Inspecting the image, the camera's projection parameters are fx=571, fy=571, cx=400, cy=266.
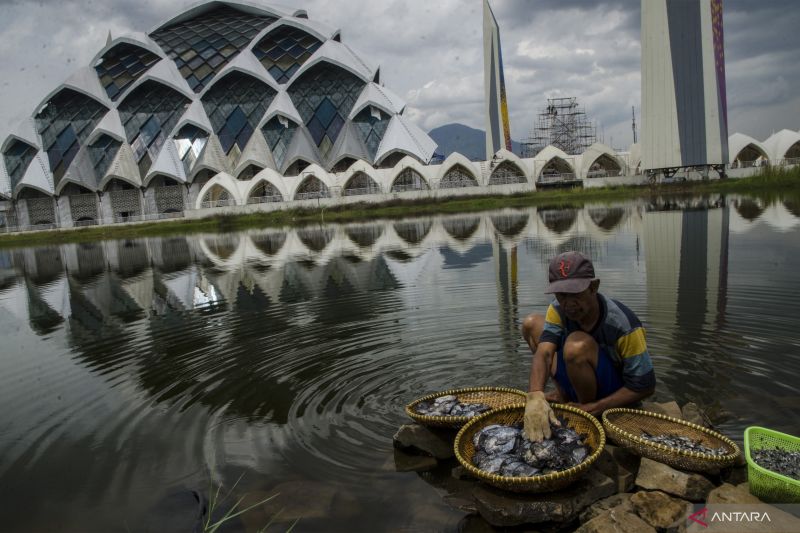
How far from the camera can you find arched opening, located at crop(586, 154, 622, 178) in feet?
135

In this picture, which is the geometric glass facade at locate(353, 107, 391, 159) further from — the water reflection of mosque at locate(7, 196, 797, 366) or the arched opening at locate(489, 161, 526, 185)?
the water reflection of mosque at locate(7, 196, 797, 366)

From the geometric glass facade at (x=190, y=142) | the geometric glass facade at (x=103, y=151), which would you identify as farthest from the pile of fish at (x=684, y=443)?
the geometric glass facade at (x=103, y=151)

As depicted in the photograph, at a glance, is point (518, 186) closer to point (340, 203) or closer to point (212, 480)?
point (340, 203)

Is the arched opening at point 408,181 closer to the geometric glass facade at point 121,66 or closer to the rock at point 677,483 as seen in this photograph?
the geometric glass facade at point 121,66

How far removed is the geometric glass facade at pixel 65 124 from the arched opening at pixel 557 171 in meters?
40.1

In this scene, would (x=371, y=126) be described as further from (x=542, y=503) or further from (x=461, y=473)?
(x=542, y=503)

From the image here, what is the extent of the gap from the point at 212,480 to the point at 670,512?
7.54ft

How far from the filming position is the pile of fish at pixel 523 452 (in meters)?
2.64

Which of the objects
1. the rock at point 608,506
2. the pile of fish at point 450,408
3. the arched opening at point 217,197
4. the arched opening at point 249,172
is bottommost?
the rock at point 608,506

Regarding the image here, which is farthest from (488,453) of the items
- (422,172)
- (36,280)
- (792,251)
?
(422,172)

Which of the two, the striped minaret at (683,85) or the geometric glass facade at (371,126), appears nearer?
the striped minaret at (683,85)

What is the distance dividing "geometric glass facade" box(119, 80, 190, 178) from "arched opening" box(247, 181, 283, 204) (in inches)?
444

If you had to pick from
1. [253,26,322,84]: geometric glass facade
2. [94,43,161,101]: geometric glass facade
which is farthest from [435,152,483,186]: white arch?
[94,43,161,101]: geometric glass facade

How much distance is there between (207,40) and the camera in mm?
57125
